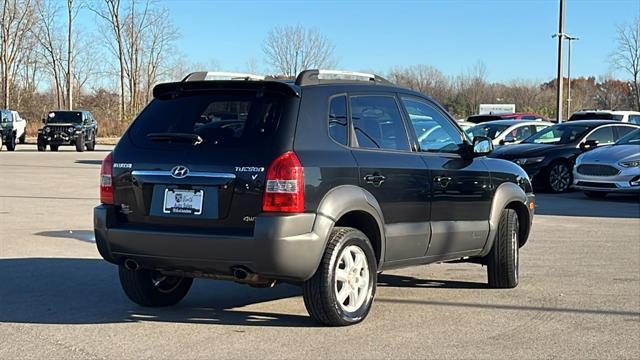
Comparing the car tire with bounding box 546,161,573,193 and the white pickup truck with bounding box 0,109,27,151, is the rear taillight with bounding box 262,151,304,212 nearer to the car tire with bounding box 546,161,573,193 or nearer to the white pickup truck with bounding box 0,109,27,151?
the car tire with bounding box 546,161,573,193

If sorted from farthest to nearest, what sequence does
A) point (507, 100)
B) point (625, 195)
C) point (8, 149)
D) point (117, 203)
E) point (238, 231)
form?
point (507, 100)
point (8, 149)
point (625, 195)
point (117, 203)
point (238, 231)

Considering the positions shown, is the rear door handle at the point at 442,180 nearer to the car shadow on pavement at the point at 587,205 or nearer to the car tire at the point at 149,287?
the car tire at the point at 149,287

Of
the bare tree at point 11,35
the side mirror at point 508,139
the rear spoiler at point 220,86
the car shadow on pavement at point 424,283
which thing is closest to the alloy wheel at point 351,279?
the rear spoiler at point 220,86

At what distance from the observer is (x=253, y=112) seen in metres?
5.84

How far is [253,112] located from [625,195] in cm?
1429

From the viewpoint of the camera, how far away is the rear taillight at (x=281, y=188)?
18.0 feet

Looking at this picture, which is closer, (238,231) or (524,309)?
(238,231)

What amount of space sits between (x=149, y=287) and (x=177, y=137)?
1.37m

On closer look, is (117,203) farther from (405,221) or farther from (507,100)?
(507,100)

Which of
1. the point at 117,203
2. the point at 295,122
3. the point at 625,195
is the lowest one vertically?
the point at 625,195

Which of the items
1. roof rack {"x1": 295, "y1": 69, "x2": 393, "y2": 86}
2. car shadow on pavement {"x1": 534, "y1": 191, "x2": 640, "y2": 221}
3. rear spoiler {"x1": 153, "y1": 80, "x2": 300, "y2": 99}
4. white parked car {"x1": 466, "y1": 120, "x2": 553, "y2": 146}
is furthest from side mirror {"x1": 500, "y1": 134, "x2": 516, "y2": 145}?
rear spoiler {"x1": 153, "y1": 80, "x2": 300, "y2": 99}

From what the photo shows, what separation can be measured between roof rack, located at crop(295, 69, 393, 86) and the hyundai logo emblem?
1013 millimetres

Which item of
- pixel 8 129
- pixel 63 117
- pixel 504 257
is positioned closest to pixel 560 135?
pixel 504 257

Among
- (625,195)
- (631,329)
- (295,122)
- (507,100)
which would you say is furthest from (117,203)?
(507,100)
